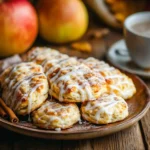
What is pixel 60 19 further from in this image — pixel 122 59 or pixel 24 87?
pixel 24 87

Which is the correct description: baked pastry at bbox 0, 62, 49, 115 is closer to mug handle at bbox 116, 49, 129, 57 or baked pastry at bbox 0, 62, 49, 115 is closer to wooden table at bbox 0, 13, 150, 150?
wooden table at bbox 0, 13, 150, 150

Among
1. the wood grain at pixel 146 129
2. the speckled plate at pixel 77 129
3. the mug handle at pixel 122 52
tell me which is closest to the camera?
the speckled plate at pixel 77 129

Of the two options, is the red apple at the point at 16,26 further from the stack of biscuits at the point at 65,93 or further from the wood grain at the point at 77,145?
the wood grain at the point at 77,145

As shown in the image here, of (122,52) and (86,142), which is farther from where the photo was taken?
(122,52)

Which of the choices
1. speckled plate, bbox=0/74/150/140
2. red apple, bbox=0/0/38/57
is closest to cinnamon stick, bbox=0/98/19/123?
speckled plate, bbox=0/74/150/140

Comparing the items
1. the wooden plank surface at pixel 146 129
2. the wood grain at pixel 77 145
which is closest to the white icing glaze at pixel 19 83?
the wood grain at pixel 77 145

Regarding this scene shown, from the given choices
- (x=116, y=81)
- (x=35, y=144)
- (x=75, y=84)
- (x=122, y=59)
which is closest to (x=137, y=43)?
(x=122, y=59)

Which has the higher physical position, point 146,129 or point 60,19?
point 60,19
